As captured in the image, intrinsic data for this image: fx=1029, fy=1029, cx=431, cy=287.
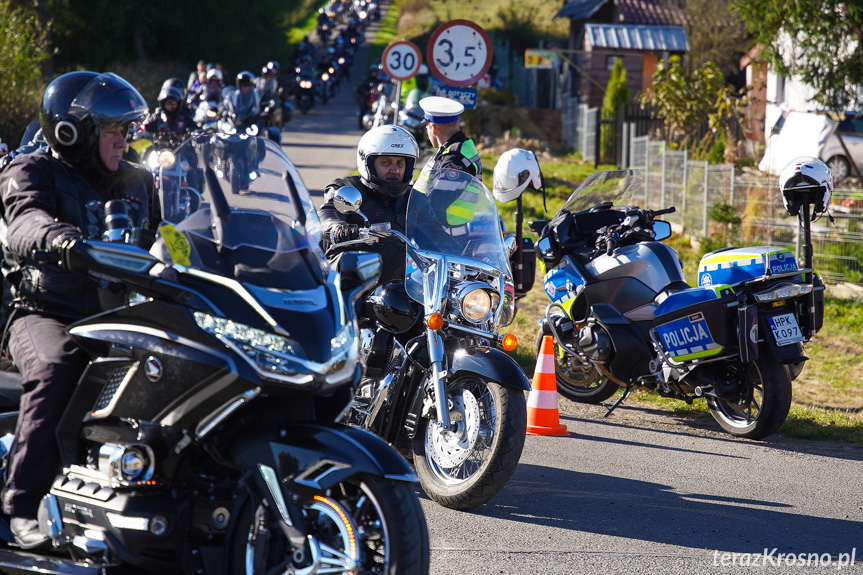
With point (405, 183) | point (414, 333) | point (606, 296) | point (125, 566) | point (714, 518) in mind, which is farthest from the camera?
point (606, 296)

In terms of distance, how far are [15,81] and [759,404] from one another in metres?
18.0

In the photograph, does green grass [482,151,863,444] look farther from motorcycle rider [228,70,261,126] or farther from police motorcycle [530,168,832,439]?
motorcycle rider [228,70,261,126]

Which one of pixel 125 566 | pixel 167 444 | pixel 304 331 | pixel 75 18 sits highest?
pixel 75 18

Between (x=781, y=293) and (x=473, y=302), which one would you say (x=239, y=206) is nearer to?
(x=473, y=302)

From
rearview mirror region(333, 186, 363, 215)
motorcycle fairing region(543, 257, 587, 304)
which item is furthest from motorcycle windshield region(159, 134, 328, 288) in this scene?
motorcycle fairing region(543, 257, 587, 304)

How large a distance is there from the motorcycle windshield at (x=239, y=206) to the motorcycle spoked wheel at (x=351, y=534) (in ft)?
2.34

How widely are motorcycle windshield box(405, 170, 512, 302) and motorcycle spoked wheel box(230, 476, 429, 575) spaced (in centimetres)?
207

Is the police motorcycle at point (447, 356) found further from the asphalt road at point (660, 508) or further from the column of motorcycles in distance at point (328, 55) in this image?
the column of motorcycles in distance at point (328, 55)

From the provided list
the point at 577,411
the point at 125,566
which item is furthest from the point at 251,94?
the point at 125,566

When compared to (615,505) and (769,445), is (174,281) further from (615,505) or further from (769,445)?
(769,445)

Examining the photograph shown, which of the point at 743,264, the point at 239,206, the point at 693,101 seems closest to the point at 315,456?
the point at 239,206

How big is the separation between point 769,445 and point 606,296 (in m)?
1.43

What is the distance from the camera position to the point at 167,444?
334 cm

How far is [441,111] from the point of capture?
818 cm
